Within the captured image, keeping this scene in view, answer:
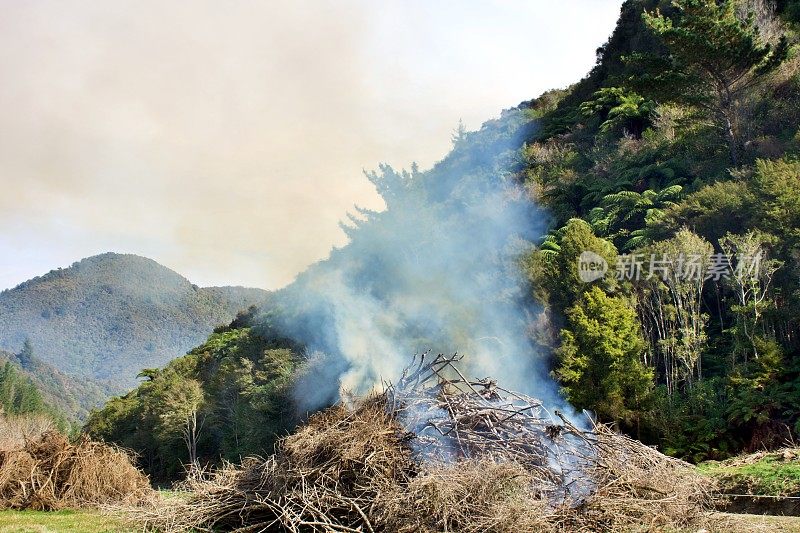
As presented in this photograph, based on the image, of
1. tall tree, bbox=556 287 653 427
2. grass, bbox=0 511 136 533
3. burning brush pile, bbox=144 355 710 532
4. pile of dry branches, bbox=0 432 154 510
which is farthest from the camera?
tall tree, bbox=556 287 653 427

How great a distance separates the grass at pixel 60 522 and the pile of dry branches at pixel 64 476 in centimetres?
62

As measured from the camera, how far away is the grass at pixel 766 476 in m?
10.5

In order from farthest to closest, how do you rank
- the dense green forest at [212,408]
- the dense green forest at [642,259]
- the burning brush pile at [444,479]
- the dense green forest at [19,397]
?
the dense green forest at [19,397] < the dense green forest at [212,408] < the dense green forest at [642,259] < the burning brush pile at [444,479]

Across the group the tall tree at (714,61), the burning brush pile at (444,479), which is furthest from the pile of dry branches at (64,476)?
the tall tree at (714,61)

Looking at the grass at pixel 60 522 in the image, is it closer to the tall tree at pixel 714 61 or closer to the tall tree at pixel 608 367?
the tall tree at pixel 608 367

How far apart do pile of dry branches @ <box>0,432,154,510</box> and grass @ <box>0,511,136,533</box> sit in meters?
0.62

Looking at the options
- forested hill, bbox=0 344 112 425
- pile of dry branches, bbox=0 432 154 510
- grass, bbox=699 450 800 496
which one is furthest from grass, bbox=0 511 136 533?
forested hill, bbox=0 344 112 425

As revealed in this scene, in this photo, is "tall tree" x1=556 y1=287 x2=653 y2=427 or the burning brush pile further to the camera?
"tall tree" x1=556 y1=287 x2=653 y2=427

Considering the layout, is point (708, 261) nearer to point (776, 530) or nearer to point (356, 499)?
point (776, 530)

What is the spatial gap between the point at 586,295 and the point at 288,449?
43.0ft

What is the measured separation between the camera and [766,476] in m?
11.1

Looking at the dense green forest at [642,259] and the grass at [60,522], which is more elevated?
the dense green forest at [642,259]

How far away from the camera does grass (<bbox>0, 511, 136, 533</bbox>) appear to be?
8938 millimetres

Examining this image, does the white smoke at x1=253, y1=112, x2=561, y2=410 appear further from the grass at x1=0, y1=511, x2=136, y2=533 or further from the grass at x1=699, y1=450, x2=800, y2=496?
the grass at x1=0, y1=511, x2=136, y2=533
